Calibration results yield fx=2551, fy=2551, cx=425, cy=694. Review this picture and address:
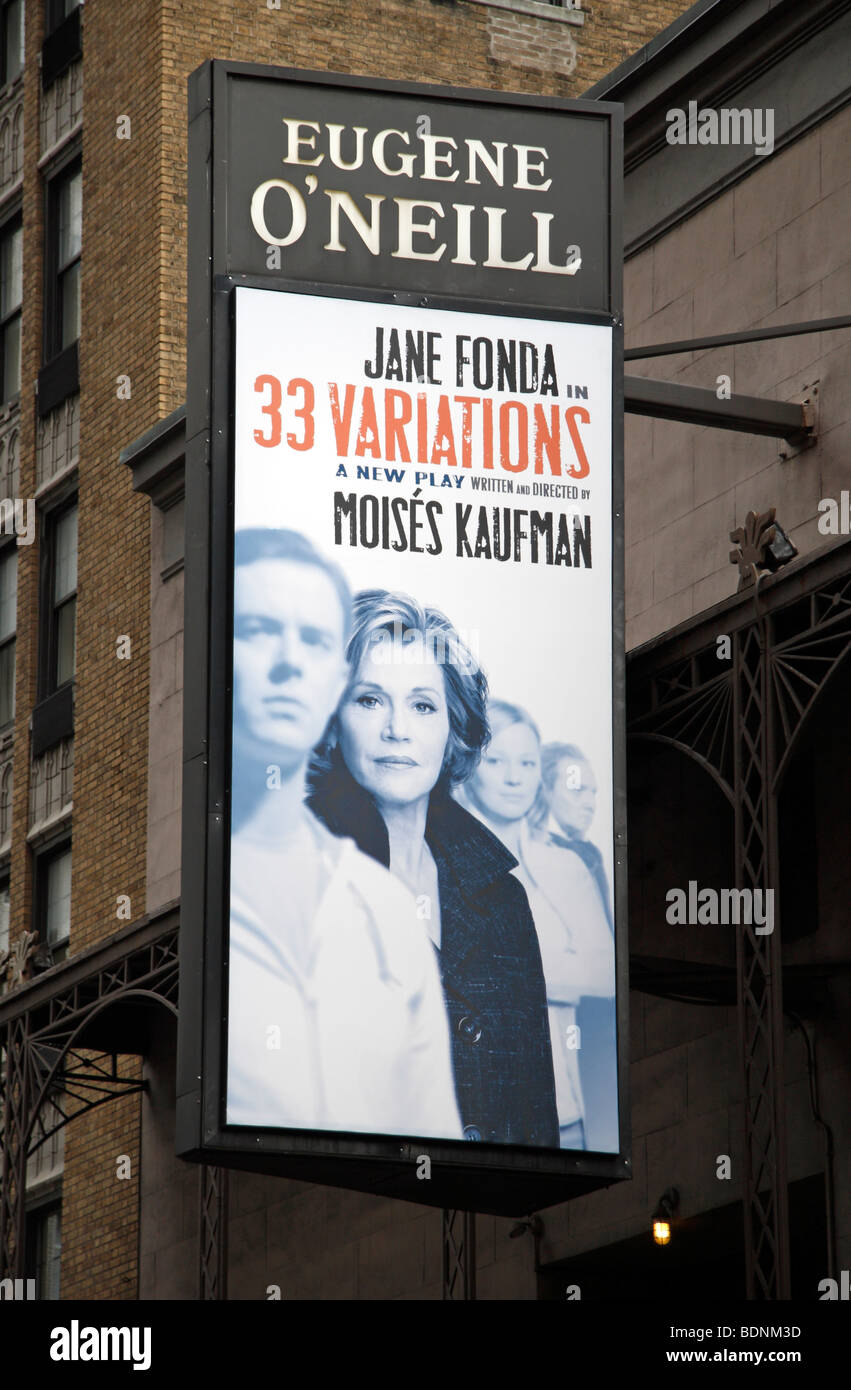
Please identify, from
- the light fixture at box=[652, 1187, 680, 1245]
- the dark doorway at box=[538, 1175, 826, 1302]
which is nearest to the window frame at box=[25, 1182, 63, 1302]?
the dark doorway at box=[538, 1175, 826, 1302]

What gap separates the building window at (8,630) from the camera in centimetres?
3388

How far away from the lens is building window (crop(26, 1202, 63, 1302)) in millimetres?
30203

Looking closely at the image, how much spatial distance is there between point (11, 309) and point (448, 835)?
1978 centimetres

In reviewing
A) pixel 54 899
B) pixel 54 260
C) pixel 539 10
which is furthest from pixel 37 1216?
pixel 539 10

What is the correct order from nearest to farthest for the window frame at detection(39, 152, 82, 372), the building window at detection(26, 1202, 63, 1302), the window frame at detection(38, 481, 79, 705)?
the building window at detection(26, 1202, 63, 1302), the window frame at detection(38, 481, 79, 705), the window frame at detection(39, 152, 82, 372)

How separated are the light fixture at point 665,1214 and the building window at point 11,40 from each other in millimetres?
21723

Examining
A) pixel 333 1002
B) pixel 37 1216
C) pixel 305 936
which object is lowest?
pixel 37 1216

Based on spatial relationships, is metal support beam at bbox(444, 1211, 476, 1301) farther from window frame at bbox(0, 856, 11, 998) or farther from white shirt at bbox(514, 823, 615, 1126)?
window frame at bbox(0, 856, 11, 998)

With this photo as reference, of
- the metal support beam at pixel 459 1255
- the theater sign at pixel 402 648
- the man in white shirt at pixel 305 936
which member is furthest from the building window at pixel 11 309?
the man in white shirt at pixel 305 936

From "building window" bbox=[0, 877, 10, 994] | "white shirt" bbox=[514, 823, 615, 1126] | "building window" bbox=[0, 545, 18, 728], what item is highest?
"building window" bbox=[0, 545, 18, 728]

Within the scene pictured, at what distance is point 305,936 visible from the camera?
56.4ft

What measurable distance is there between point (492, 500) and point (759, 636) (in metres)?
2.27

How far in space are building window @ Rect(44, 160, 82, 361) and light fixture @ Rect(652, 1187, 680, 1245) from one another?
16.9m

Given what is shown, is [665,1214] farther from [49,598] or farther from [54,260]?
[54,260]
